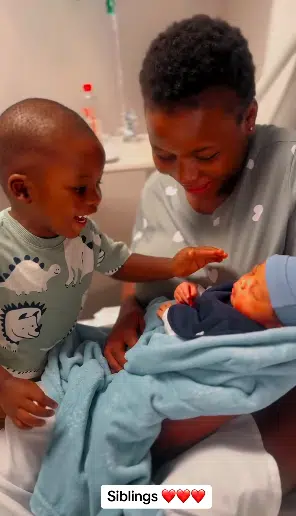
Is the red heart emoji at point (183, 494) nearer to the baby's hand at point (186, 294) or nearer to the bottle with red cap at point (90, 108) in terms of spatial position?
the baby's hand at point (186, 294)

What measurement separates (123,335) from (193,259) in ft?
0.65

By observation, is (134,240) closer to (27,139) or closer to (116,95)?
(27,139)

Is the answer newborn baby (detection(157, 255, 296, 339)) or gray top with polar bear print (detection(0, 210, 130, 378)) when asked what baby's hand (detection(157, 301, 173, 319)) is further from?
gray top with polar bear print (detection(0, 210, 130, 378))

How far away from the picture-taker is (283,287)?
660 mm

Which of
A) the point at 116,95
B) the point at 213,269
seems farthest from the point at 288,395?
the point at 116,95

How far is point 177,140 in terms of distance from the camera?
2.46 feet

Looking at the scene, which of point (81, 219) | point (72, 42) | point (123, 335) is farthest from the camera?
point (72, 42)

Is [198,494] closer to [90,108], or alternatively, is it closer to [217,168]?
[217,168]

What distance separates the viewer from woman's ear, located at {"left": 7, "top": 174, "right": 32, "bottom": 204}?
70 centimetres

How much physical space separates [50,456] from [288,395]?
39cm

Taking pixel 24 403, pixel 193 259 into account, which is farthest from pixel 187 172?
pixel 24 403

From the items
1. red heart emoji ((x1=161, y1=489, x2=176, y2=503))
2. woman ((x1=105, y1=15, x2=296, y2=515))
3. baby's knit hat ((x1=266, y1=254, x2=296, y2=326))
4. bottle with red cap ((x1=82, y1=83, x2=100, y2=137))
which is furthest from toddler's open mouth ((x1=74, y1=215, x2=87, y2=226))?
bottle with red cap ((x1=82, y1=83, x2=100, y2=137))

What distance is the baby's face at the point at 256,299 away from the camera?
691mm

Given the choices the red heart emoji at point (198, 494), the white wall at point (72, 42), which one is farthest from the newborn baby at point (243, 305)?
the white wall at point (72, 42)
